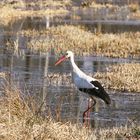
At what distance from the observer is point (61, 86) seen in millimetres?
15898

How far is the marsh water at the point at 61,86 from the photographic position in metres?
12.3

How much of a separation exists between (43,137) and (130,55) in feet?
50.5

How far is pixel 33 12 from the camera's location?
4691 centimetres

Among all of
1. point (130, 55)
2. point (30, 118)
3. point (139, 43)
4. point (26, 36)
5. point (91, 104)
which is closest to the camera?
point (30, 118)

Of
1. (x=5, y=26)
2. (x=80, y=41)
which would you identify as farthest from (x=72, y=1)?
(x=80, y=41)

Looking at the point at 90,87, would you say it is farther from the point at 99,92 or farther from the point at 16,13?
the point at 16,13

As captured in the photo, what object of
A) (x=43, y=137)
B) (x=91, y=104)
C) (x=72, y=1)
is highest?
(x=43, y=137)

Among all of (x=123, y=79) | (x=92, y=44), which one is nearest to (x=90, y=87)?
(x=123, y=79)

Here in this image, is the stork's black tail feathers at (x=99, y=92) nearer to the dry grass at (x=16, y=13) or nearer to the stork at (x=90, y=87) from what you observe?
the stork at (x=90, y=87)

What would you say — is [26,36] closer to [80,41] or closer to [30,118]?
[80,41]

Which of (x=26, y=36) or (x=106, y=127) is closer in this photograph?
(x=106, y=127)

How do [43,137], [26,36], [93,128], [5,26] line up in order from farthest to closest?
[5,26]
[26,36]
[93,128]
[43,137]

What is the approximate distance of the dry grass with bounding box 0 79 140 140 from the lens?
27.1 feet

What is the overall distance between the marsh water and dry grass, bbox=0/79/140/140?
501 mm
